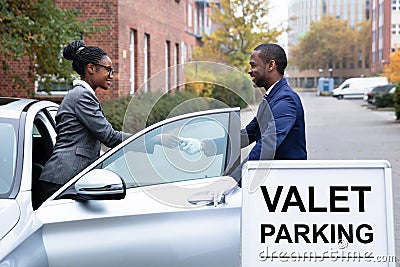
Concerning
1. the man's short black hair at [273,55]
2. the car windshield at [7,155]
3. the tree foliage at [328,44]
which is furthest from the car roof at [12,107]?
the tree foliage at [328,44]

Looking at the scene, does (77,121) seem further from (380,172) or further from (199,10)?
(199,10)

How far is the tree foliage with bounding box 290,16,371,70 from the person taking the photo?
118m

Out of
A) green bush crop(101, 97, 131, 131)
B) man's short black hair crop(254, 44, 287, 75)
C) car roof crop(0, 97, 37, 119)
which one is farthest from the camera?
green bush crop(101, 97, 131, 131)

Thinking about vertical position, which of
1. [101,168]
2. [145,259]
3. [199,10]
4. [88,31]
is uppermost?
[199,10]

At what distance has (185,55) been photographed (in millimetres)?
40094

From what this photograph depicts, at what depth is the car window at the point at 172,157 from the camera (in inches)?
183

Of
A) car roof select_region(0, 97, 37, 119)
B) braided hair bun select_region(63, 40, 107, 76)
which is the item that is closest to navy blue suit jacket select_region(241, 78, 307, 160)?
braided hair bun select_region(63, 40, 107, 76)

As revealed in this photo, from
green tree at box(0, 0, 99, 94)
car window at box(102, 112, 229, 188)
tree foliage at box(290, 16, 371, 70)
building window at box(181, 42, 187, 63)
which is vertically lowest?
car window at box(102, 112, 229, 188)

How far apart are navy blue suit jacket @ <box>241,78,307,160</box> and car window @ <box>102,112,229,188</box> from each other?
8.8 inches

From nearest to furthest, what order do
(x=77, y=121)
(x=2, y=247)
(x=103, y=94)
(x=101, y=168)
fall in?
(x=2, y=247), (x=101, y=168), (x=77, y=121), (x=103, y=94)

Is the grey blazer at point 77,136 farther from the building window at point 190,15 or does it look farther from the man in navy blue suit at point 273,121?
the building window at point 190,15

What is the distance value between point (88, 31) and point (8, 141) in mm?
11769

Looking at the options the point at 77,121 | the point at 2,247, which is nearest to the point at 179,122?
the point at 77,121

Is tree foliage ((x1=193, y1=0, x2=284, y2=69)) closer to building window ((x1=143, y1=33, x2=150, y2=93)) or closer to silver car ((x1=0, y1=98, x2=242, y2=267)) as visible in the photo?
building window ((x1=143, y1=33, x2=150, y2=93))
